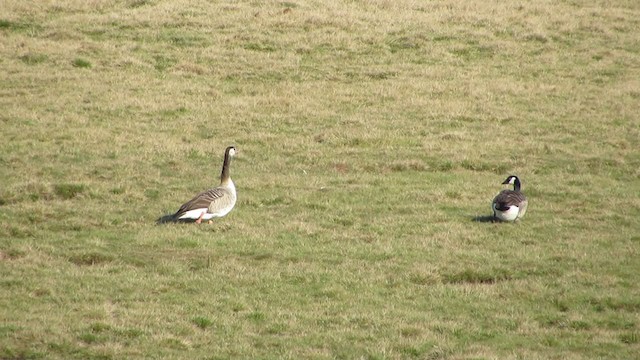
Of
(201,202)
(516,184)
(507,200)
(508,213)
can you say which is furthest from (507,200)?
(201,202)

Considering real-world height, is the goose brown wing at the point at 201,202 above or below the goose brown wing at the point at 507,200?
below

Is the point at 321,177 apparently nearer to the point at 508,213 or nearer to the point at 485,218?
the point at 485,218

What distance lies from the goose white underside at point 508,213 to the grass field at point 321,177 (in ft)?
0.70

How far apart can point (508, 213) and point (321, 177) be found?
19.5 ft

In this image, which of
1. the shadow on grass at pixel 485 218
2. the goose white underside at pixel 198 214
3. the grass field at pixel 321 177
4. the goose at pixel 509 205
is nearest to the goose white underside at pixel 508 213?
the goose at pixel 509 205

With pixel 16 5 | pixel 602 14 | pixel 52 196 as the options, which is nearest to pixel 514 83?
pixel 602 14

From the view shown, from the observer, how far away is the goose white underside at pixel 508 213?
19.0 meters

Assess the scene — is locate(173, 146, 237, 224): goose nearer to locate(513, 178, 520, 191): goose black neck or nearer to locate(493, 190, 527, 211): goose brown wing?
locate(493, 190, 527, 211): goose brown wing

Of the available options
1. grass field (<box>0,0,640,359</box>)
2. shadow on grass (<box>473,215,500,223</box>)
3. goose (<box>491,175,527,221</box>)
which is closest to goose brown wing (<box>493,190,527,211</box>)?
goose (<box>491,175,527,221</box>)

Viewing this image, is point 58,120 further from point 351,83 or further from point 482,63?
point 482,63

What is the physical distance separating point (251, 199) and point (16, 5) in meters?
25.0

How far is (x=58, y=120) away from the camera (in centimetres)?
2822

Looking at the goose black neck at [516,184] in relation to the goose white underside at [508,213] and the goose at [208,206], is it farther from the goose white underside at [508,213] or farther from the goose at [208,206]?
the goose at [208,206]

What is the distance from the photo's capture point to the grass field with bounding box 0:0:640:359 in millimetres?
13344
